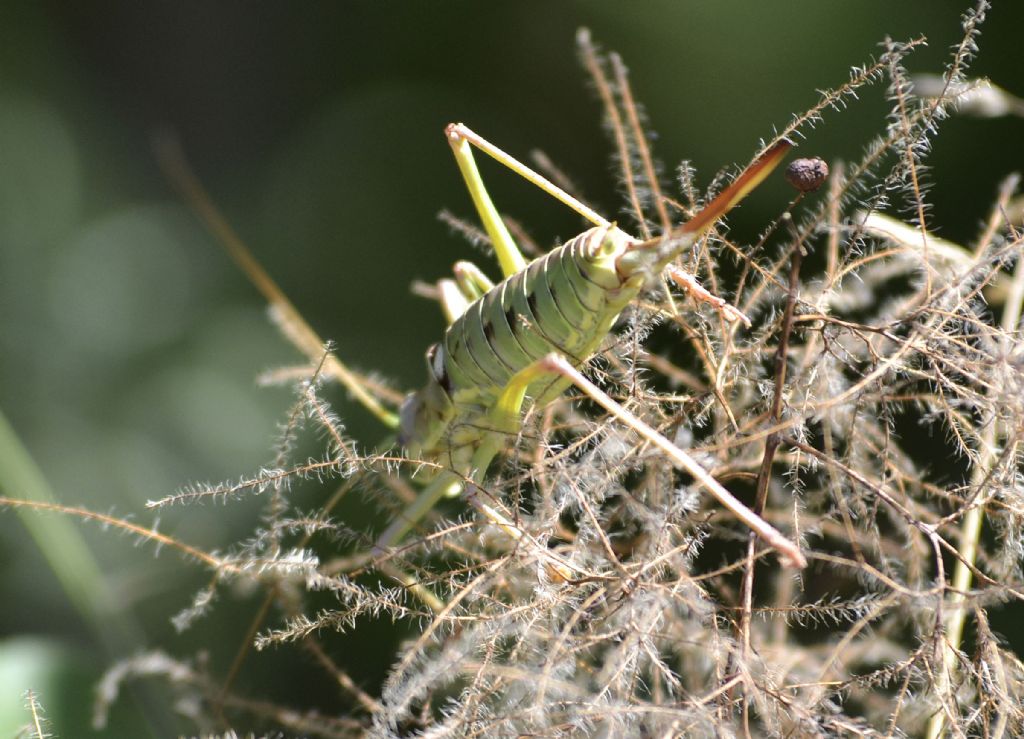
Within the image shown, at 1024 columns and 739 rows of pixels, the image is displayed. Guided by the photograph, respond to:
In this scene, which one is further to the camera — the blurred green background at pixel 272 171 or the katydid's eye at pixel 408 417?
the blurred green background at pixel 272 171

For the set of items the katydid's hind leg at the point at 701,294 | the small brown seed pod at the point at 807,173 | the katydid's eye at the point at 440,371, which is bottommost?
the katydid's eye at the point at 440,371

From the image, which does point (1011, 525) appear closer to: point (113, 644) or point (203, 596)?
point (203, 596)

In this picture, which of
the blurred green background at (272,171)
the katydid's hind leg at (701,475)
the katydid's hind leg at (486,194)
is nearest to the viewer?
the katydid's hind leg at (701,475)

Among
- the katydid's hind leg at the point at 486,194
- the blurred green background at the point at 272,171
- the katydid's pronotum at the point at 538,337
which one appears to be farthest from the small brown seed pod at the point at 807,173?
the blurred green background at the point at 272,171

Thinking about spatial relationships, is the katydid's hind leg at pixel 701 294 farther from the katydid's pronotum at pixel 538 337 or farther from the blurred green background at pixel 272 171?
the blurred green background at pixel 272 171

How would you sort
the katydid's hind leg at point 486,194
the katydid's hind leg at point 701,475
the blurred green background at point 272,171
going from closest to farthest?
the katydid's hind leg at point 701,475 < the katydid's hind leg at point 486,194 < the blurred green background at point 272,171

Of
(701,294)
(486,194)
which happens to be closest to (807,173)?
(701,294)

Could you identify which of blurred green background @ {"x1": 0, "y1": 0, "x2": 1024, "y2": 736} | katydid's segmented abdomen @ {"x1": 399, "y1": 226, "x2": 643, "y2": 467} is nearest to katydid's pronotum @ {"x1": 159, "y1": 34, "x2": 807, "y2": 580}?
katydid's segmented abdomen @ {"x1": 399, "y1": 226, "x2": 643, "y2": 467}
